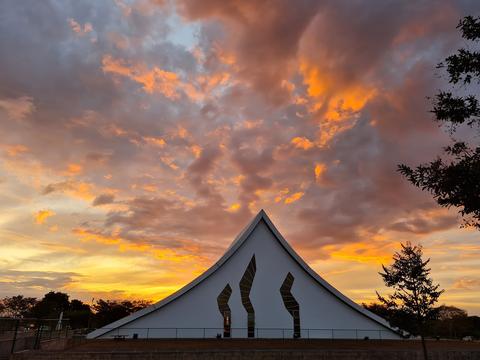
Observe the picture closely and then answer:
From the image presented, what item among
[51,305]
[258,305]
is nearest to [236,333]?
[258,305]

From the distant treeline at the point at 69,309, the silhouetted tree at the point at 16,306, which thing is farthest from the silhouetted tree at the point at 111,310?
the silhouetted tree at the point at 16,306

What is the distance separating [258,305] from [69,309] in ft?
226

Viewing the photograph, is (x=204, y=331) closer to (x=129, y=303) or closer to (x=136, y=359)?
(x=136, y=359)

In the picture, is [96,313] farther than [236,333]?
Yes

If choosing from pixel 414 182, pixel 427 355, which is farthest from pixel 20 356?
pixel 427 355

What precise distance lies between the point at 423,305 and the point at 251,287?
1390 centimetres

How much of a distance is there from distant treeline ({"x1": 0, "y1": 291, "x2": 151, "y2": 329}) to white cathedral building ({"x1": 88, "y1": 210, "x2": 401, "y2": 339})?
3919cm

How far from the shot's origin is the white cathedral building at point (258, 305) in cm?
2922

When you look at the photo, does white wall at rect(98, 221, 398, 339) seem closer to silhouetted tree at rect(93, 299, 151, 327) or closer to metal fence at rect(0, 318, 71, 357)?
metal fence at rect(0, 318, 71, 357)

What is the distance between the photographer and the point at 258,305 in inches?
1218

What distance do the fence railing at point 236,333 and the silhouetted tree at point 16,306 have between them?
7119 cm

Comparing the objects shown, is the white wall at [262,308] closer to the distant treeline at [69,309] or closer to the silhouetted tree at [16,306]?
the distant treeline at [69,309]

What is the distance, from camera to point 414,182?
10.4 meters

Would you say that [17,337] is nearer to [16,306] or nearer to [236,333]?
[236,333]
